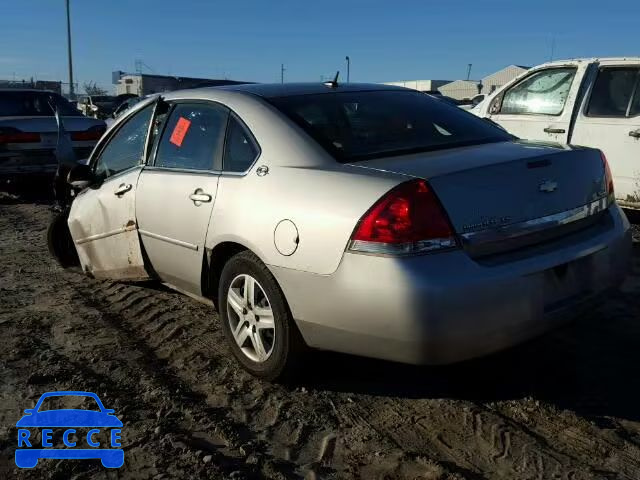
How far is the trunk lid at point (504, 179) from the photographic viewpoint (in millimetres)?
A: 2740

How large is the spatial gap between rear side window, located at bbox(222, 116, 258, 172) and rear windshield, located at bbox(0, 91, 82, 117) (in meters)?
7.64

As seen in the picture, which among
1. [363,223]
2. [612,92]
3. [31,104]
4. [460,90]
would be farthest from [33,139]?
[460,90]

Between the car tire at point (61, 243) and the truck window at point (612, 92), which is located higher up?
the truck window at point (612, 92)

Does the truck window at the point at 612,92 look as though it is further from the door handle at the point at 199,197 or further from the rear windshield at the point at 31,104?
the rear windshield at the point at 31,104

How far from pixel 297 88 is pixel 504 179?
1553mm

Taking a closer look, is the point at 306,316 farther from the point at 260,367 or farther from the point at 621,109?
the point at 621,109

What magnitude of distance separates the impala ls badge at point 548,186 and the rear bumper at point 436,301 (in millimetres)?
248

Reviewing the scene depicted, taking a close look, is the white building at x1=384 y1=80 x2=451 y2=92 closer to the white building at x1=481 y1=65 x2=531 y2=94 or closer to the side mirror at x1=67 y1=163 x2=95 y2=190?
the white building at x1=481 y1=65 x2=531 y2=94

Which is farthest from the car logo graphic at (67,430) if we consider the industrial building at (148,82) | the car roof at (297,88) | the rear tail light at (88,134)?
the industrial building at (148,82)

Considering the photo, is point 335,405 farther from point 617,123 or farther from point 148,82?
point 148,82

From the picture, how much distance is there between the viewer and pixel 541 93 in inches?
277

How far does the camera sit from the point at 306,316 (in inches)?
117

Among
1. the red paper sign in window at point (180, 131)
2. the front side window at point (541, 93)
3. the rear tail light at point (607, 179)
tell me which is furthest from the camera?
the front side window at point (541, 93)

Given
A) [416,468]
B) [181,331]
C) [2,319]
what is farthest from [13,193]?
[416,468]
